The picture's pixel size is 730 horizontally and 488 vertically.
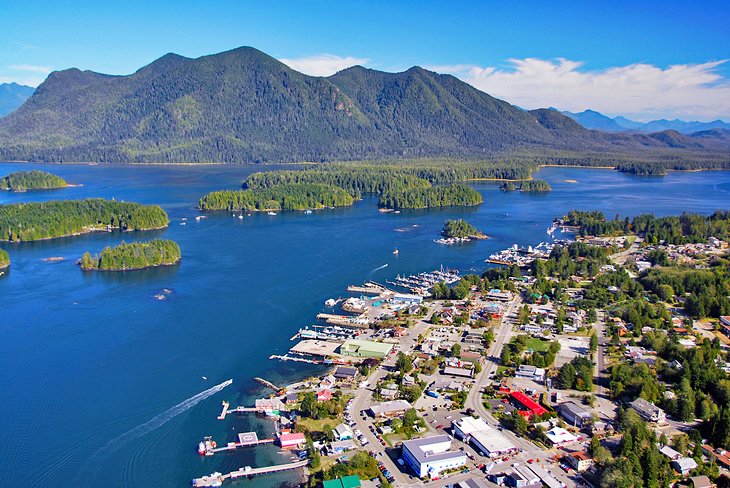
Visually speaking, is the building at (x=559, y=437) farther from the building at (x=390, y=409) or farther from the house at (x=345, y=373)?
the house at (x=345, y=373)

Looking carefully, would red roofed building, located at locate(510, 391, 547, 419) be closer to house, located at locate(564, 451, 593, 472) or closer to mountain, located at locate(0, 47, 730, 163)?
house, located at locate(564, 451, 593, 472)

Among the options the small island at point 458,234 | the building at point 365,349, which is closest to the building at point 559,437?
the building at point 365,349

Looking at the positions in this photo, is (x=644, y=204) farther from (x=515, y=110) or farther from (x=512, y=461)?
(x=515, y=110)

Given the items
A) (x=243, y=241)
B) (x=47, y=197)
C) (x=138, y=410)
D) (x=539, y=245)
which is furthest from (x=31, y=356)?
(x=47, y=197)

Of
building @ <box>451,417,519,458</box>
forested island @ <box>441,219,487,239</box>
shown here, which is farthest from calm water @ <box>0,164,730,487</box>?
building @ <box>451,417,519,458</box>

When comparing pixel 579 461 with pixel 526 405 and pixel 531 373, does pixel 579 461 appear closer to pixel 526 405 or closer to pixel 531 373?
pixel 526 405
